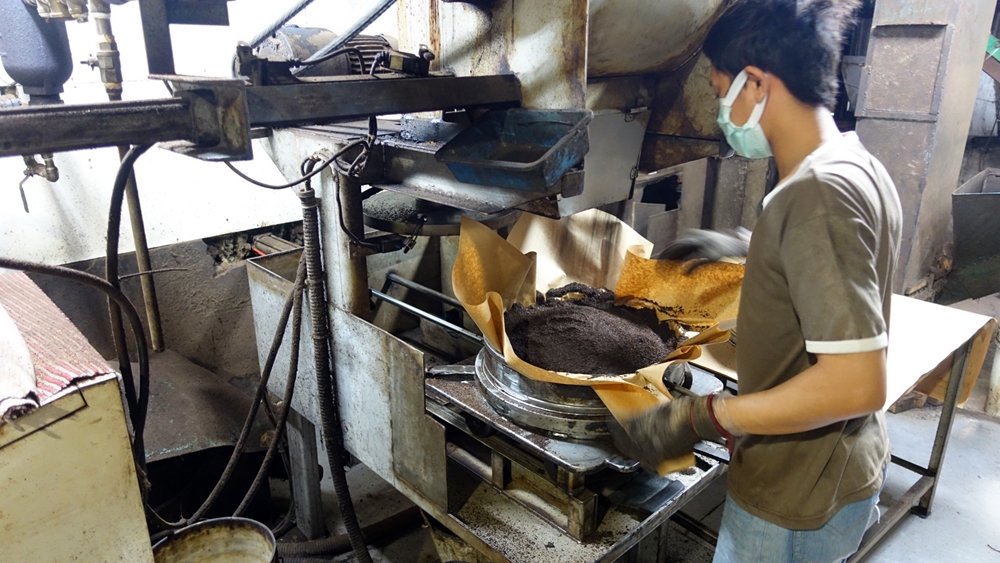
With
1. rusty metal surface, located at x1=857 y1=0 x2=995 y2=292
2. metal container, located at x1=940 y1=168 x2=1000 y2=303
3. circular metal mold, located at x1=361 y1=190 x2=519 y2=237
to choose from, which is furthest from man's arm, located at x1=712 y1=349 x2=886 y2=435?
metal container, located at x1=940 y1=168 x2=1000 y2=303

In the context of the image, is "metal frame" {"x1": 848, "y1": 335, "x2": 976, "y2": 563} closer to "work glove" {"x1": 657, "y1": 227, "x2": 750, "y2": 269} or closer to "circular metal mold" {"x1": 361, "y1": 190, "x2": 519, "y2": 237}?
"work glove" {"x1": 657, "y1": 227, "x2": 750, "y2": 269}

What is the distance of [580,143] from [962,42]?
254 cm

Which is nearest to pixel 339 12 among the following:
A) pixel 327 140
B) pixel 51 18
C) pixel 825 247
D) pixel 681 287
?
pixel 51 18

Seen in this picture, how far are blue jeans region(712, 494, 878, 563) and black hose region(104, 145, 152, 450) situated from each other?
3.77ft

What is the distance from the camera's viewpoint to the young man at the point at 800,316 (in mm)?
886

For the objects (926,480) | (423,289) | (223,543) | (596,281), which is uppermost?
(596,281)

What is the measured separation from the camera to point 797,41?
0.98 metres

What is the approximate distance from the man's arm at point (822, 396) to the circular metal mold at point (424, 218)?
63 centimetres

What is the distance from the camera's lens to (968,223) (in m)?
3.11

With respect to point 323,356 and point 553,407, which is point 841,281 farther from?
point 323,356

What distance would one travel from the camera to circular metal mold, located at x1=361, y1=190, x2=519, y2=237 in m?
1.41

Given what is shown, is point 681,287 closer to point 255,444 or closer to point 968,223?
point 255,444

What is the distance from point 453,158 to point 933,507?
236cm

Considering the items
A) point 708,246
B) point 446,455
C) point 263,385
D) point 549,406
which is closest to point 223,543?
point 263,385
